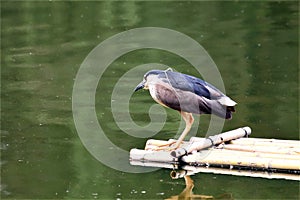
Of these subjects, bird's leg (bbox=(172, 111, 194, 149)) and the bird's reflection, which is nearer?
the bird's reflection

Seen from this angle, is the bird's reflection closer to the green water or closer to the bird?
the green water

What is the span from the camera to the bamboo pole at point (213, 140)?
670cm

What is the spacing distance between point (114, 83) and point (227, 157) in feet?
10.2

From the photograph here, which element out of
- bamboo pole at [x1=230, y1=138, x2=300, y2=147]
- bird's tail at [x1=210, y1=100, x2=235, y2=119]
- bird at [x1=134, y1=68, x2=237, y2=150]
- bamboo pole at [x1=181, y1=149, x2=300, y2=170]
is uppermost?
bird at [x1=134, y1=68, x2=237, y2=150]

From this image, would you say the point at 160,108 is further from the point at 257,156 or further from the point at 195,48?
the point at 195,48

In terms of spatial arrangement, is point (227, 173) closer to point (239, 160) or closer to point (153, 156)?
point (239, 160)

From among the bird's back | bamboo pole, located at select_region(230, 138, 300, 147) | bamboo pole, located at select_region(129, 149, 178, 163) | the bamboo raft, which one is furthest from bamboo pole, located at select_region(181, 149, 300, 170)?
the bird's back

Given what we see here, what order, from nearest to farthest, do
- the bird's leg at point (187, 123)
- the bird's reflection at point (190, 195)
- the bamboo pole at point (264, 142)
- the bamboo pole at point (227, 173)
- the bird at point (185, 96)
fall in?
the bird's reflection at point (190, 195) → the bamboo pole at point (227, 173) → the bird at point (185, 96) → the bird's leg at point (187, 123) → the bamboo pole at point (264, 142)

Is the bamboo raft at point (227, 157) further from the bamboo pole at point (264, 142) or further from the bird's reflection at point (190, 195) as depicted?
the bird's reflection at point (190, 195)

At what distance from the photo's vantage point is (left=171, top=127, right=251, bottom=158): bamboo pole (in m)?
6.70

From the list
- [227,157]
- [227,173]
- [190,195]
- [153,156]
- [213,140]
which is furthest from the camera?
[213,140]

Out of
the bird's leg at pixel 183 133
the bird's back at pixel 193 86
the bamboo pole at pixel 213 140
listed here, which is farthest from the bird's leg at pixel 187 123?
the bird's back at pixel 193 86

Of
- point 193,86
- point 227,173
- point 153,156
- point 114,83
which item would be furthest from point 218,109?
point 114,83

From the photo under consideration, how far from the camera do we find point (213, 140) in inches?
273
